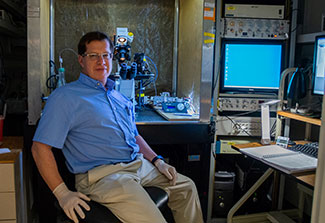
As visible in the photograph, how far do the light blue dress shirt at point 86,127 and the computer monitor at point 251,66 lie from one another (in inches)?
39.4

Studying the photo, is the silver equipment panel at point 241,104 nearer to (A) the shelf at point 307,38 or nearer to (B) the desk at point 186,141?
(B) the desk at point 186,141

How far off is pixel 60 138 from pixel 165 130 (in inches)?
30.7

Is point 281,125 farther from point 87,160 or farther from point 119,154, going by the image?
point 87,160

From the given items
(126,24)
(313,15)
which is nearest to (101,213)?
(126,24)

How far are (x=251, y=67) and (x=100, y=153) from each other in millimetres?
1369

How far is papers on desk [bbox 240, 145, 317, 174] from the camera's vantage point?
169cm

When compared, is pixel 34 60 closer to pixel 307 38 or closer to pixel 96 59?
pixel 96 59

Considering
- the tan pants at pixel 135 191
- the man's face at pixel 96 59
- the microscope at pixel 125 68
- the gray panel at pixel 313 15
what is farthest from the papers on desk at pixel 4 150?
the gray panel at pixel 313 15

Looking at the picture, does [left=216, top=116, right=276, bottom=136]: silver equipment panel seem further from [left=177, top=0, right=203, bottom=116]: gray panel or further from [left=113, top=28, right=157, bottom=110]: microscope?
[left=113, top=28, right=157, bottom=110]: microscope

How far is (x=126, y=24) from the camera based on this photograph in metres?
2.85

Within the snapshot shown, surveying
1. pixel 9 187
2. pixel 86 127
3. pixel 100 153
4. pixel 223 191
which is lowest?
pixel 223 191

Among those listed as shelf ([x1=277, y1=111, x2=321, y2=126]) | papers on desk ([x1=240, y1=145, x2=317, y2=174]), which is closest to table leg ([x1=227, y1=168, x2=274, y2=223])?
papers on desk ([x1=240, y1=145, x2=317, y2=174])

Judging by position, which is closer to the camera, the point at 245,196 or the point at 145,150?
the point at 145,150

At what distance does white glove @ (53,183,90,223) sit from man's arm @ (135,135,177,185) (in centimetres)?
48
